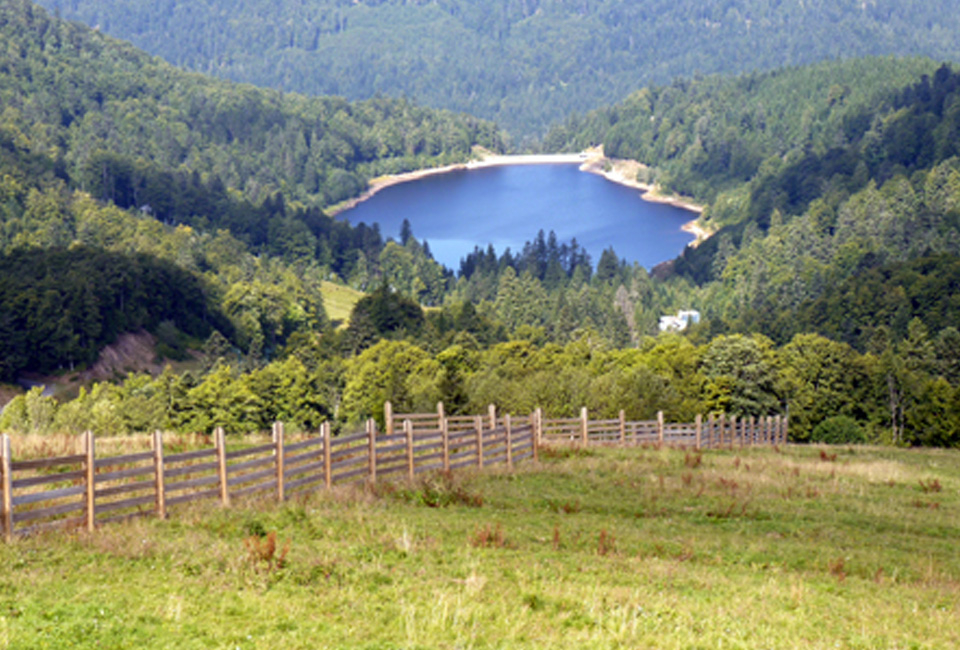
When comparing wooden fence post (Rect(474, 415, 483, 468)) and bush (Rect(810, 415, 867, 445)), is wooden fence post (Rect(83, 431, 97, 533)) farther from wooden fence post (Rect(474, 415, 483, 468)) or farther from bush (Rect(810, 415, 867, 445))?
bush (Rect(810, 415, 867, 445))

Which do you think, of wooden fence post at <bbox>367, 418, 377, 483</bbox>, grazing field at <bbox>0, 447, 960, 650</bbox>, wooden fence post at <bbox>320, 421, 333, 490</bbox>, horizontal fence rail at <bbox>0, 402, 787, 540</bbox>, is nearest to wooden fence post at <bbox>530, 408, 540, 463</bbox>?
horizontal fence rail at <bbox>0, 402, 787, 540</bbox>

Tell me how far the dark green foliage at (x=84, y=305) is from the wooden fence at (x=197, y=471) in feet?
369

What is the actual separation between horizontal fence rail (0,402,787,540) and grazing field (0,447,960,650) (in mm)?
576

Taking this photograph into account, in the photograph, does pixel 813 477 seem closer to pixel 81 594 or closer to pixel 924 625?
pixel 924 625

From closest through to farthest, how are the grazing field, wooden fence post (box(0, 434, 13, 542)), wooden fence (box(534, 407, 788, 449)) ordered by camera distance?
1. the grazing field
2. wooden fence post (box(0, 434, 13, 542))
3. wooden fence (box(534, 407, 788, 449))

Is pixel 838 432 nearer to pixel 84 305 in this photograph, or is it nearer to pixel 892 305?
pixel 892 305

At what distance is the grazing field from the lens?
44.3 ft

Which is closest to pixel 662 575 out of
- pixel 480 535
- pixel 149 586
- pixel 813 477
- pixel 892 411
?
pixel 480 535

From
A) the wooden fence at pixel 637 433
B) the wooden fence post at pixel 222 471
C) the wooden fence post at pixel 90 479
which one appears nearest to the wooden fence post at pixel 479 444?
the wooden fence at pixel 637 433

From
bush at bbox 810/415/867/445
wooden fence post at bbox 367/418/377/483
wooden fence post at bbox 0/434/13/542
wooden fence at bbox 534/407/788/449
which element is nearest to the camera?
wooden fence post at bbox 0/434/13/542

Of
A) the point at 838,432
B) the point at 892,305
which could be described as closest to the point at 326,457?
the point at 838,432

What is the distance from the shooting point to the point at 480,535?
18.5 meters

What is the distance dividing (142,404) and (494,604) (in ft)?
263

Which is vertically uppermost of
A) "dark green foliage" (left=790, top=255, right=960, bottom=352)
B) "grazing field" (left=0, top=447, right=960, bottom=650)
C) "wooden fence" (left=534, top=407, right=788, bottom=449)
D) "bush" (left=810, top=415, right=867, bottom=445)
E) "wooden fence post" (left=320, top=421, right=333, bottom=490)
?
"dark green foliage" (left=790, top=255, right=960, bottom=352)
